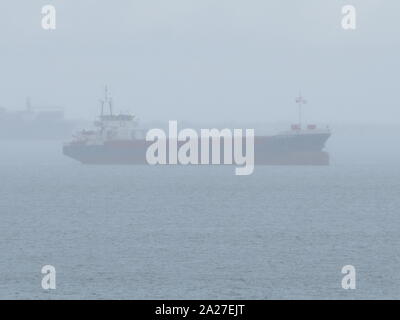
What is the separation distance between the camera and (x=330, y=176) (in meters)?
85.2

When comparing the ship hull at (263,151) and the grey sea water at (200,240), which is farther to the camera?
the ship hull at (263,151)

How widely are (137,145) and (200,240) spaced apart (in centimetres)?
6374

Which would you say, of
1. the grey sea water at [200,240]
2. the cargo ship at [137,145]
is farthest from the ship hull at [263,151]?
the grey sea water at [200,240]

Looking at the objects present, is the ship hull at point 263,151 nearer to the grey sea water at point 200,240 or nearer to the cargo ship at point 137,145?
the cargo ship at point 137,145

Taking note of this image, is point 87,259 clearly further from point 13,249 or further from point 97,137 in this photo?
point 97,137

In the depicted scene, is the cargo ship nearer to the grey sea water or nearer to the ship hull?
the ship hull

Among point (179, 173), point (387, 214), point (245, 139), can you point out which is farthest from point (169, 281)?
point (245, 139)

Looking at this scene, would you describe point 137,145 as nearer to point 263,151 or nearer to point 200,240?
point 263,151

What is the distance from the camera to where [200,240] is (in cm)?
3838

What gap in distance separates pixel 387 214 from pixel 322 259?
17.0 meters

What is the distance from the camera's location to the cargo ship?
9569 centimetres

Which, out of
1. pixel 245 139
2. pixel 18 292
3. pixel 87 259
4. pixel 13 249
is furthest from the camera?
pixel 245 139

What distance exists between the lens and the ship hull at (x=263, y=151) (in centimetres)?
9576

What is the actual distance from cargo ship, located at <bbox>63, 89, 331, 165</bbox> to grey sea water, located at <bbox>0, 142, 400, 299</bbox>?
73.9ft
